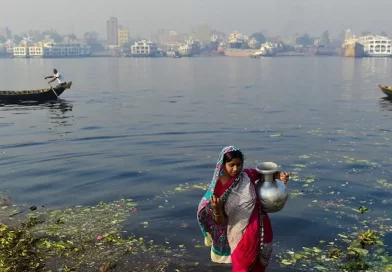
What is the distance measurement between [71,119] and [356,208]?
19.9 metres

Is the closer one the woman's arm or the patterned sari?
the woman's arm

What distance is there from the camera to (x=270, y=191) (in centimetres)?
499

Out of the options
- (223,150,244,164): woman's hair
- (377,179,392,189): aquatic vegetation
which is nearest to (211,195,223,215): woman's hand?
(223,150,244,164): woman's hair

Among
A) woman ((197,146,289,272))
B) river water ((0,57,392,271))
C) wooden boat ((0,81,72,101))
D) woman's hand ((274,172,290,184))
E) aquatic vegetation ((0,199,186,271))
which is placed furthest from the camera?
wooden boat ((0,81,72,101))

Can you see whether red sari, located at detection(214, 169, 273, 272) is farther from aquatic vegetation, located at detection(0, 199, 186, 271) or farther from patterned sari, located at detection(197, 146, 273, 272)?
aquatic vegetation, located at detection(0, 199, 186, 271)

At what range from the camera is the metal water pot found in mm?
4973

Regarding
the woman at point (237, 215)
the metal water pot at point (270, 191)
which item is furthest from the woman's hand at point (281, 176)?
the woman at point (237, 215)

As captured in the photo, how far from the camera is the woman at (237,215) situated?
4.78 metres

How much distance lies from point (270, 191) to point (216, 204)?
2.47 feet

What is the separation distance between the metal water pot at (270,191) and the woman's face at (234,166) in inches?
17.3

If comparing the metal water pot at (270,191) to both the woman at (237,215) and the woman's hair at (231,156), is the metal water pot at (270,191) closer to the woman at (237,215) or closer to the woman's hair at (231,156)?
the woman at (237,215)

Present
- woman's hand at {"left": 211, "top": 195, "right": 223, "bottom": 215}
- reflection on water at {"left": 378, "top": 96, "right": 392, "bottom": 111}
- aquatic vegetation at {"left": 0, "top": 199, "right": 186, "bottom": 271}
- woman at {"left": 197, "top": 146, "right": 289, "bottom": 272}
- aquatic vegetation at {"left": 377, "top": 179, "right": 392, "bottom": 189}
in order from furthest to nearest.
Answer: reflection on water at {"left": 378, "top": 96, "right": 392, "bottom": 111} → aquatic vegetation at {"left": 377, "top": 179, "right": 392, "bottom": 189} → aquatic vegetation at {"left": 0, "top": 199, "right": 186, "bottom": 271} → woman at {"left": 197, "top": 146, "right": 289, "bottom": 272} → woman's hand at {"left": 211, "top": 195, "right": 223, "bottom": 215}

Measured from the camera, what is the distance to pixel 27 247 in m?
7.80

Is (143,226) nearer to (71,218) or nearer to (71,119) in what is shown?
(71,218)
